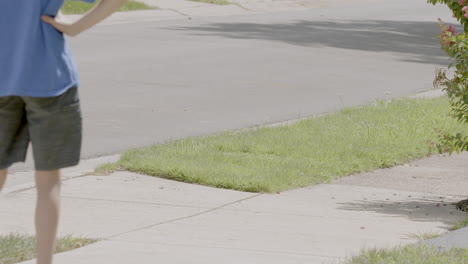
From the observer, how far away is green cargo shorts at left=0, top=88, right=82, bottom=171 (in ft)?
14.5

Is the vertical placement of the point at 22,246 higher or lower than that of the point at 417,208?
higher

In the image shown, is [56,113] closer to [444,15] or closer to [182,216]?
[182,216]

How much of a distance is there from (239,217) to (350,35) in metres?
17.1

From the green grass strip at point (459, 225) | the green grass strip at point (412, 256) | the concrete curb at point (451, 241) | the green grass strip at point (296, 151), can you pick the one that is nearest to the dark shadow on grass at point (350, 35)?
the green grass strip at point (296, 151)

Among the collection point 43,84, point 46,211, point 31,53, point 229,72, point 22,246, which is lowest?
point 229,72

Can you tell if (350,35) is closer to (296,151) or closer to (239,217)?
(296,151)

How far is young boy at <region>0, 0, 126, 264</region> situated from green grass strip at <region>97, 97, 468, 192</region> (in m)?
3.40

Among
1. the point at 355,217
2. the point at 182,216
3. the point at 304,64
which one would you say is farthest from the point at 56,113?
the point at 304,64

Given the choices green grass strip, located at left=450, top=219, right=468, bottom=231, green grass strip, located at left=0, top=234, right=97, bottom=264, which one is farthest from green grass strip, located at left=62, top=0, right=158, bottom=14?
green grass strip, located at left=0, top=234, right=97, bottom=264

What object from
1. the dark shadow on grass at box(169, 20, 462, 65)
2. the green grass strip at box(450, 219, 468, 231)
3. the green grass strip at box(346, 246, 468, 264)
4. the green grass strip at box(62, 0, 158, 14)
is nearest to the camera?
the green grass strip at box(346, 246, 468, 264)

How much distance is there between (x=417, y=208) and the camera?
291 inches

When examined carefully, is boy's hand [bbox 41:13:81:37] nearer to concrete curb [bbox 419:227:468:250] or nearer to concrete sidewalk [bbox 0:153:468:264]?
concrete sidewalk [bbox 0:153:468:264]

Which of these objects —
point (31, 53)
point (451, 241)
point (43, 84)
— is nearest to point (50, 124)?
point (43, 84)

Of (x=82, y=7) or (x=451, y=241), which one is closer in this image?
(x=451, y=241)
